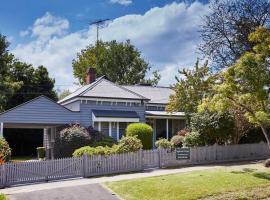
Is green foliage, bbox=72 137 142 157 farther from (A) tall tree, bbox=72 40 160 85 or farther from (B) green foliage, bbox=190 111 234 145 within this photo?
(A) tall tree, bbox=72 40 160 85

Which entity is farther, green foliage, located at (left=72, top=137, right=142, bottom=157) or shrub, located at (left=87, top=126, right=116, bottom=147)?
shrub, located at (left=87, top=126, right=116, bottom=147)

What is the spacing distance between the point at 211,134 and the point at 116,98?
949 centimetres

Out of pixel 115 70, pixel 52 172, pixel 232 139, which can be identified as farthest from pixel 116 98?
pixel 115 70

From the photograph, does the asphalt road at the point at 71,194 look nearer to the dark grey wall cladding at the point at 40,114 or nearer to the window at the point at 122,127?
the dark grey wall cladding at the point at 40,114

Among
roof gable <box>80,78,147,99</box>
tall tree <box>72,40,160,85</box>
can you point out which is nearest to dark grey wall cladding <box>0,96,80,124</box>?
roof gable <box>80,78,147,99</box>

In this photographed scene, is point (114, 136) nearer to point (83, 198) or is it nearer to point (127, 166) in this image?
point (127, 166)

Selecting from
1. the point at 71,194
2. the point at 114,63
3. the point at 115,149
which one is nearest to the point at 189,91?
the point at 115,149

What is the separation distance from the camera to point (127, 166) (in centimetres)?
2355

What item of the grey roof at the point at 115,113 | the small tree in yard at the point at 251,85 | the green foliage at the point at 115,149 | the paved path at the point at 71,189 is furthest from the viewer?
the grey roof at the point at 115,113

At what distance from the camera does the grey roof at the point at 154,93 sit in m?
39.9

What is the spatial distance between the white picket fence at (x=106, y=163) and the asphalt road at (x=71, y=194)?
2992 mm

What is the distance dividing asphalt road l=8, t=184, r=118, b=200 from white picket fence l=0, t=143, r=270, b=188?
2992 millimetres

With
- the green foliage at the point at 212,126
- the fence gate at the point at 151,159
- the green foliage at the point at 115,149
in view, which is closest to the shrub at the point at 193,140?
the green foliage at the point at 212,126

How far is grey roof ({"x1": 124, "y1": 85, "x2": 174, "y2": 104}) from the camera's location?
39906 mm
